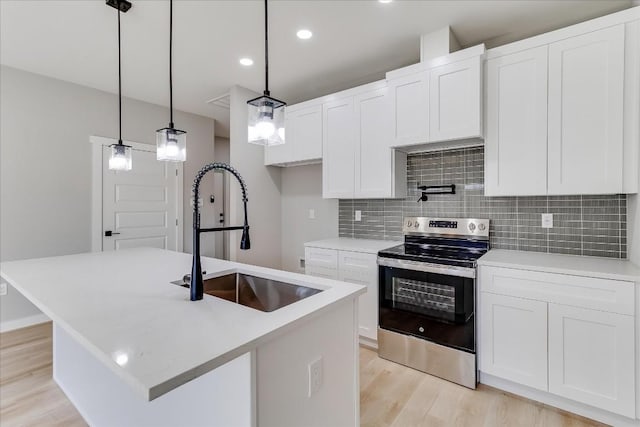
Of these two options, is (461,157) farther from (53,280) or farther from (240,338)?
(53,280)

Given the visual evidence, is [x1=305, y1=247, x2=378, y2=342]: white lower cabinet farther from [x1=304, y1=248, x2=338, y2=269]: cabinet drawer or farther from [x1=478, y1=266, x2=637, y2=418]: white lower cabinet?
[x1=478, y1=266, x2=637, y2=418]: white lower cabinet

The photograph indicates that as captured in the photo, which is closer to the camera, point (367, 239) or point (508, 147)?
point (508, 147)

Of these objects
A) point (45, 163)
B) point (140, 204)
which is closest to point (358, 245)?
point (140, 204)

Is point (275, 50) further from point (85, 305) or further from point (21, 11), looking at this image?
point (85, 305)

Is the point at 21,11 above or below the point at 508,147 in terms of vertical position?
above

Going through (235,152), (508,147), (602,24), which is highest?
(602,24)

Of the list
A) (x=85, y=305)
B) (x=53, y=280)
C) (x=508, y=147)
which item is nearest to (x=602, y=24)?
(x=508, y=147)

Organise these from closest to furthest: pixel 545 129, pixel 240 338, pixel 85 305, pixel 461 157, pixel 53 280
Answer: pixel 240 338 → pixel 85 305 → pixel 53 280 → pixel 545 129 → pixel 461 157

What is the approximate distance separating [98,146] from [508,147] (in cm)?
424

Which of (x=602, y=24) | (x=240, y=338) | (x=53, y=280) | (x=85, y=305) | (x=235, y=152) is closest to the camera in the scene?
(x=240, y=338)

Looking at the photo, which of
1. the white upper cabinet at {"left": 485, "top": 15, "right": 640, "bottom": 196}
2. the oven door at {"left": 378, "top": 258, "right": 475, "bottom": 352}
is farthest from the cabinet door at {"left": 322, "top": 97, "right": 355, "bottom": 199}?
the white upper cabinet at {"left": 485, "top": 15, "right": 640, "bottom": 196}

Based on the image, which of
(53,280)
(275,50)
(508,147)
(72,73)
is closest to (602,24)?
(508,147)

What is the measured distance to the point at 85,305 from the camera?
1250 millimetres

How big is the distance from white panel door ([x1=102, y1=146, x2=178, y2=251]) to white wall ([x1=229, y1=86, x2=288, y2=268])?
123 cm
